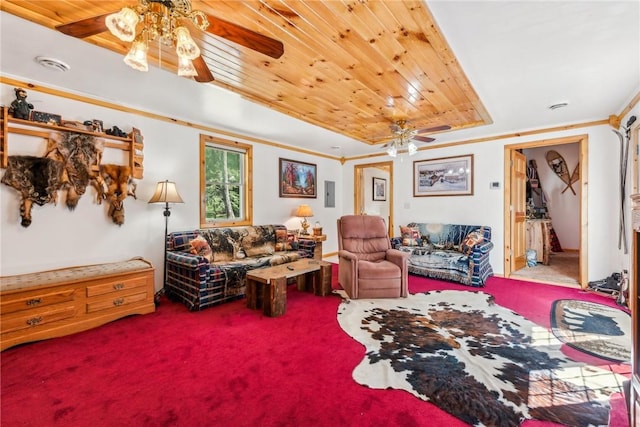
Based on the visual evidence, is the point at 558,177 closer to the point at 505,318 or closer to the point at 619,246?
the point at 619,246

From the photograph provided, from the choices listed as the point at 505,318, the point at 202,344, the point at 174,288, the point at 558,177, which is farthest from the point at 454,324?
the point at 558,177

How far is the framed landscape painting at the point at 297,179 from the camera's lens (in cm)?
548

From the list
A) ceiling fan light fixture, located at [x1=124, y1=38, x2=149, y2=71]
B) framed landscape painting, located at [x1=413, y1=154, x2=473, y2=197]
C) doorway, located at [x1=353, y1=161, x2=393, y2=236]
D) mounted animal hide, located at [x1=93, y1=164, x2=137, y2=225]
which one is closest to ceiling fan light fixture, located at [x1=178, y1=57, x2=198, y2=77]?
ceiling fan light fixture, located at [x1=124, y1=38, x2=149, y2=71]

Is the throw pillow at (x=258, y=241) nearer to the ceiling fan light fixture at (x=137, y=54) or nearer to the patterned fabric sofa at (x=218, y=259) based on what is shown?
the patterned fabric sofa at (x=218, y=259)

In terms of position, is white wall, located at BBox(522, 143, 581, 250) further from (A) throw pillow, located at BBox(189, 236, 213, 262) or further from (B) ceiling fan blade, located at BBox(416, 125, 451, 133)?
(A) throw pillow, located at BBox(189, 236, 213, 262)

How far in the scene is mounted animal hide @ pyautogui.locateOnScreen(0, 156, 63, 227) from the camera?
2646 mm

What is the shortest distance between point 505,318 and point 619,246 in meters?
2.24

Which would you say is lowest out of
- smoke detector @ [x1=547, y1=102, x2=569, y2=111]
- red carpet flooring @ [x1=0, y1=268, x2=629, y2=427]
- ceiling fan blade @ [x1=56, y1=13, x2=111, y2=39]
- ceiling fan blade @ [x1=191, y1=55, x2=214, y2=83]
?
red carpet flooring @ [x1=0, y1=268, x2=629, y2=427]

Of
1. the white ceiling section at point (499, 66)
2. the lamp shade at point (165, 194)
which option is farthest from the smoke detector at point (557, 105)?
A: the lamp shade at point (165, 194)

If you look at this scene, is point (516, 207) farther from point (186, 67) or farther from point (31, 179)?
point (31, 179)

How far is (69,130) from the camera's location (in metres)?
2.95

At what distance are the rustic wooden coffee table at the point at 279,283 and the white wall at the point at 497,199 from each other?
113 inches

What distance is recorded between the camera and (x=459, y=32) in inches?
80.2

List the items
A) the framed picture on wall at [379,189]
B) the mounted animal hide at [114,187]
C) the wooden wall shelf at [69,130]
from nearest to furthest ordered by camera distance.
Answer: the wooden wall shelf at [69,130] → the mounted animal hide at [114,187] → the framed picture on wall at [379,189]
